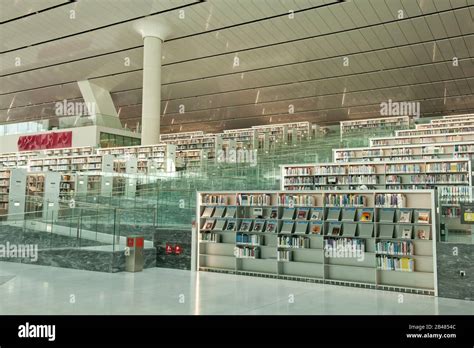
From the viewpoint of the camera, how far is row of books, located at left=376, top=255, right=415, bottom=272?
21.0 feet

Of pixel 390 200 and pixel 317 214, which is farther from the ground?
pixel 390 200

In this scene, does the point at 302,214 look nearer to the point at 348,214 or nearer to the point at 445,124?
the point at 348,214

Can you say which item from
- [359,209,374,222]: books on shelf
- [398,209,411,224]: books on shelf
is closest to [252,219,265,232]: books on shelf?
[359,209,374,222]: books on shelf

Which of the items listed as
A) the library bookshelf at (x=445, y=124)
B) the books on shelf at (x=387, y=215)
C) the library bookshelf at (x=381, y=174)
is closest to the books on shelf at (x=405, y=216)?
the books on shelf at (x=387, y=215)

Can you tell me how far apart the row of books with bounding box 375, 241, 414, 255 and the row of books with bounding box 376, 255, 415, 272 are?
0.09 m

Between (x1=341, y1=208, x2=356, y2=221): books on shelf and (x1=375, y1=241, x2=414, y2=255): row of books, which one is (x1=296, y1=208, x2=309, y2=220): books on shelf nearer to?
(x1=341, y1=208, x2=356, y2=221): books on shelf

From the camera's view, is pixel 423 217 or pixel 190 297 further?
pixel 423 217

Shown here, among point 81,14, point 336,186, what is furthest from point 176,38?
point 336,186

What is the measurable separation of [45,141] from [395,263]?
16.6m

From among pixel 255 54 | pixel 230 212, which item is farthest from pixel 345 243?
pixel 255 54

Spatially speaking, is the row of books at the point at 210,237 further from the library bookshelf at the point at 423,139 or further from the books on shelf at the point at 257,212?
the library bookshelf at the point at 423,139

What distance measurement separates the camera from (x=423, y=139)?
12.6 m

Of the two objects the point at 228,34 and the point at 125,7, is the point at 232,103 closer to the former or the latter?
the point at 228,34

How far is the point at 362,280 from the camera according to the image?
6.80 meters
